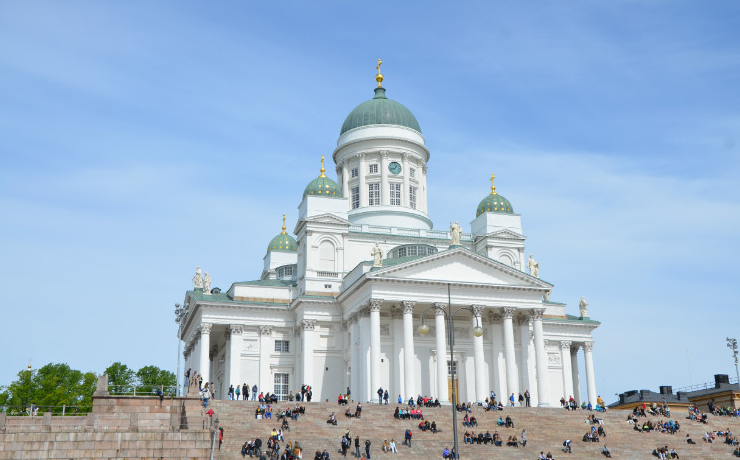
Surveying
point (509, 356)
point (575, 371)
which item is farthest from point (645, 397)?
point (509, 356)

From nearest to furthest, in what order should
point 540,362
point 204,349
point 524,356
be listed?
point 540,362, point 524,356, point 204,349

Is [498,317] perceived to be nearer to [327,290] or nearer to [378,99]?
[327,290]

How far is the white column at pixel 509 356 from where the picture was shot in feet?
178

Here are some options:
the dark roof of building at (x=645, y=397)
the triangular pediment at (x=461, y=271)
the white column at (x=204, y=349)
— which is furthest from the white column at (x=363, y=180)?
the dark roof of building at (x=645, y=397)

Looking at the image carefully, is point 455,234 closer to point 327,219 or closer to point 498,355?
point 498,355

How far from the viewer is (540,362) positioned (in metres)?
55.4

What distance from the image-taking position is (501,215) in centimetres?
6756

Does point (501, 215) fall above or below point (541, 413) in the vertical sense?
above

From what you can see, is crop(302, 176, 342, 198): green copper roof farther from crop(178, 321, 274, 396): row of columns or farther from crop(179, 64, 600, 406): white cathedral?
crop(178, 321, 274, 396): row of columns

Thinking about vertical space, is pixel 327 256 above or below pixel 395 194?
below

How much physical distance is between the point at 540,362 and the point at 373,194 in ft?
71.1

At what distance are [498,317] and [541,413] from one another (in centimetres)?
1099

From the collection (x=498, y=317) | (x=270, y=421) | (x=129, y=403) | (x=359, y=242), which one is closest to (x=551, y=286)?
(x=498, y=317)

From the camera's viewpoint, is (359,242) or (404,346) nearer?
(404,346)
